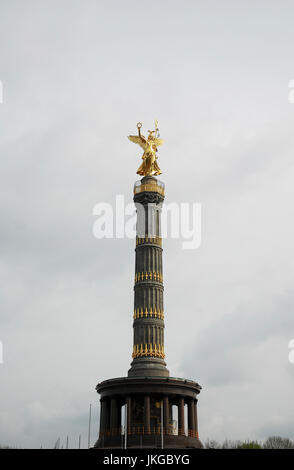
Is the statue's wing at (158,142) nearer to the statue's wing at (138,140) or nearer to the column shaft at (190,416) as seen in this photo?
the statue's wing at (138,140)

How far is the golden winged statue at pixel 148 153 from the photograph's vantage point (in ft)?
223

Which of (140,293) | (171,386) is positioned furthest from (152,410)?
(140,293)

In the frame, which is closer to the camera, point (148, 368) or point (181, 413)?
point (181, 413)

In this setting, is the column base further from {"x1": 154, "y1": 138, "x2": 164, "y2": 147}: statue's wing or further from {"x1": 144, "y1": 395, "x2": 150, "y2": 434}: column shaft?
{"x1": 154, "y1": 138, "x2": 164, "y2": 147}: statue's wing

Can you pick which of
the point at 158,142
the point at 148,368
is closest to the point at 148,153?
the point at 158,142

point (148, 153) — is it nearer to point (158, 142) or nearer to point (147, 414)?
point (158, 142)

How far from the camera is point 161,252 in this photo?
212ft

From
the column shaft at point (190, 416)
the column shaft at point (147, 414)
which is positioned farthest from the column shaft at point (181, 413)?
the column shaft at point (147, 414)

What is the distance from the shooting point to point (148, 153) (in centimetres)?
6812

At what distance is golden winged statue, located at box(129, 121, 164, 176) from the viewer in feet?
223
